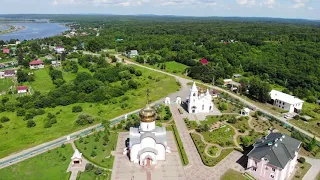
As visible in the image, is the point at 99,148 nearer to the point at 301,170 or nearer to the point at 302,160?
the point at 301,170

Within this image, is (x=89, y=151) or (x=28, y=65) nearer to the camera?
(x=89, y=151)

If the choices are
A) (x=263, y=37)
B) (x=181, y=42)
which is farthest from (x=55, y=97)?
(x=263, y=37)

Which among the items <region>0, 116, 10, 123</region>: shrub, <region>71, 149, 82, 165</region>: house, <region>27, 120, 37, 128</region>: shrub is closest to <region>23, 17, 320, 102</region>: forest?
<region>27, 120, 37, 128</region>: shrub

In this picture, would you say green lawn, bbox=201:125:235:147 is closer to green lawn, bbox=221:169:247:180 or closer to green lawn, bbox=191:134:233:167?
green lawn, bbox=191:134:233:167

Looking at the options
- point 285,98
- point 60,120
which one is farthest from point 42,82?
point 285,98

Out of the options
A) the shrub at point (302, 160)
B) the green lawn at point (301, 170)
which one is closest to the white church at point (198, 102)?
the shrub at point (302, 160)

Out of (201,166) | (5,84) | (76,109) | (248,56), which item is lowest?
(5,84)

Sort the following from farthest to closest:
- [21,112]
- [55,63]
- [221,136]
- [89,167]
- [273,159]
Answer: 1. [55,63]
2. [21,112]
3. [221,136]
4. [89,167]
5. [273,159]

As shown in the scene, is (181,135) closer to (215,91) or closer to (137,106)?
(137,106)
